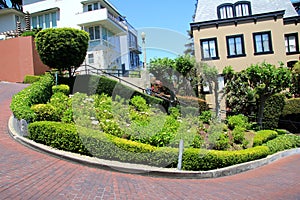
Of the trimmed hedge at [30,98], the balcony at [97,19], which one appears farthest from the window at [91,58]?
the trimmed hedge at [30,98]

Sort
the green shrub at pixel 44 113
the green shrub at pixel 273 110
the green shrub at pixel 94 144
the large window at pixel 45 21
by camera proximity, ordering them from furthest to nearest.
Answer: the large window at pixel 45 21
the green shrub at pixel 273 110
the green shrub at pixel 44 113
the green shrub at pixel 94 144

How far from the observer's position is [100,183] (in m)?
6.48

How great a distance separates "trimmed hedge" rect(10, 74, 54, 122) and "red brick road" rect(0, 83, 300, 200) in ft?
2.88

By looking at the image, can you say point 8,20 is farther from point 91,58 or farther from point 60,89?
point 60,89

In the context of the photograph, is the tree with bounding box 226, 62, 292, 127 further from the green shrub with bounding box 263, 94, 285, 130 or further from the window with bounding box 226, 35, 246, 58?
the window with bounding box 226, 35, 246, 58

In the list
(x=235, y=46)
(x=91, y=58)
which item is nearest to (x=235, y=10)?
(x=235, y=46)

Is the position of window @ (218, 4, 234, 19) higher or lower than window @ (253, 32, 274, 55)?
higher

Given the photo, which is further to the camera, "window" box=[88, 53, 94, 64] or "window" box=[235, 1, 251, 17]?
"window" box=[88, 53, 94, 64]

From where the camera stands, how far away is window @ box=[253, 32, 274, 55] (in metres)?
24.0

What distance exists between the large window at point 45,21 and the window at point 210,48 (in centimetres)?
1730

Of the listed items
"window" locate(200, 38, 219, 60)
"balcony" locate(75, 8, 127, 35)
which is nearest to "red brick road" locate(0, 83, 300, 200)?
"window" locate(200, 38, 219, 60)

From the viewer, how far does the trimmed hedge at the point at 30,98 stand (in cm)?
978

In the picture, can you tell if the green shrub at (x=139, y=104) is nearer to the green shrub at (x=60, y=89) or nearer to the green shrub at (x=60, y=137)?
the green shrub at (x=60, y=89)

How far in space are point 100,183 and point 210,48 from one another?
65.2 feet
